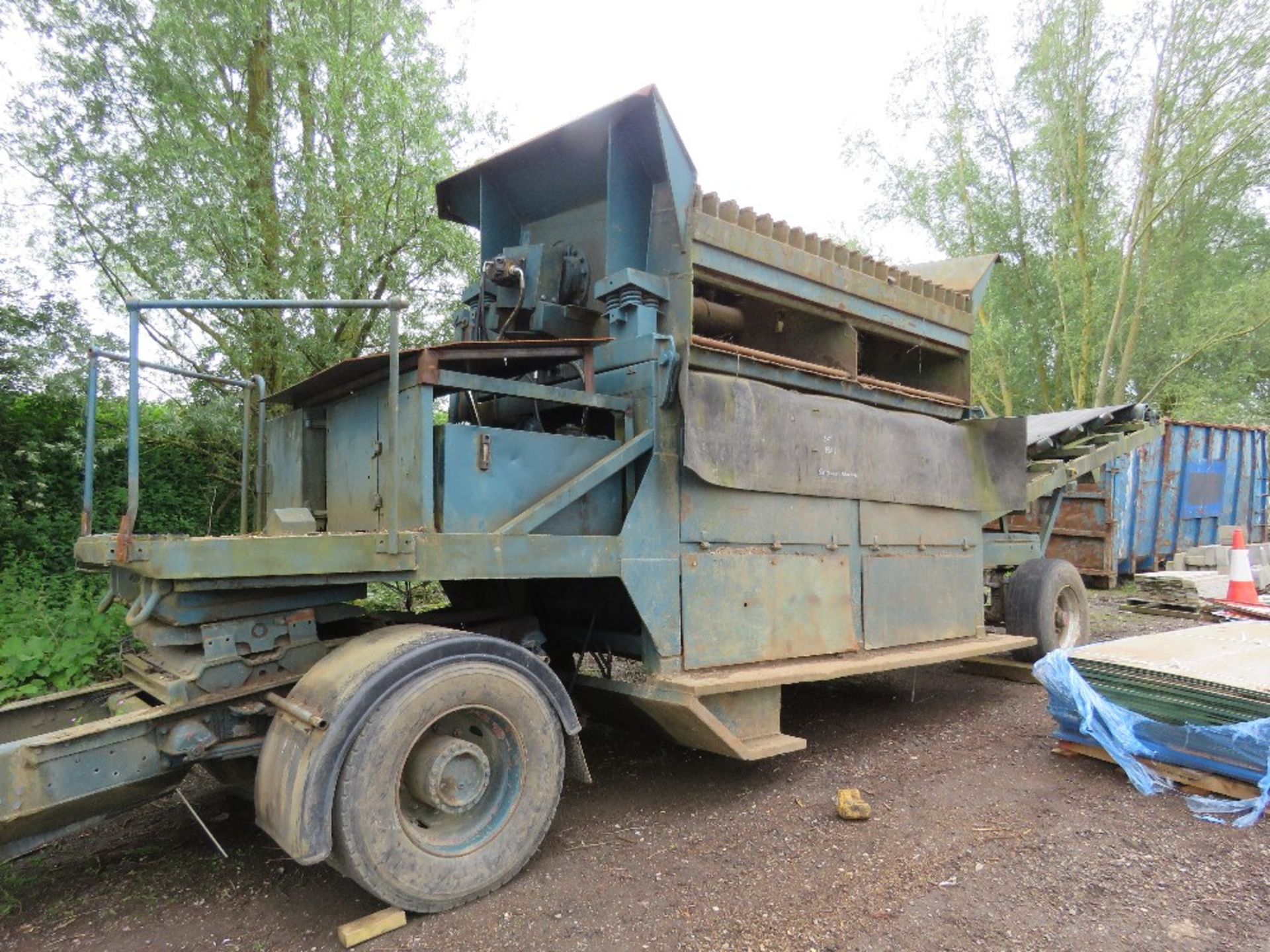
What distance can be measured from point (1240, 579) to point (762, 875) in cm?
906

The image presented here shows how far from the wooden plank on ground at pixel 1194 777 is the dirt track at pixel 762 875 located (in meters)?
0.10

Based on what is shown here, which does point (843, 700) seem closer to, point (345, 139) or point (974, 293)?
point (974, 293)

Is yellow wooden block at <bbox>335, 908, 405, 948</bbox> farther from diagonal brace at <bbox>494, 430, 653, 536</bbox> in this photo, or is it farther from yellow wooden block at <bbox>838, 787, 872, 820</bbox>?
yellow wooden block at <bbox>838, 787, 872, 820</bbox>

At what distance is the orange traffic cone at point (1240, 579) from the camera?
29.8 ft

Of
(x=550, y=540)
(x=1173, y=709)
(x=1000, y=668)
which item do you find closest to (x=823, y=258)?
(x=550, y=540)

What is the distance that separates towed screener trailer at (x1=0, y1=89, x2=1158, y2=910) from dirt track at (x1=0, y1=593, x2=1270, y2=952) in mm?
362

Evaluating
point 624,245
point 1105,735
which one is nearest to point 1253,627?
point 1105,735

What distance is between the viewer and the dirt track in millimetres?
2754

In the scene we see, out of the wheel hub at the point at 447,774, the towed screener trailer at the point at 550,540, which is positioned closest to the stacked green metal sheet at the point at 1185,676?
the towed screener trailer at the point at 550,540

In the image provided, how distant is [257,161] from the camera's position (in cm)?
770

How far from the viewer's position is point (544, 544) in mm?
3459

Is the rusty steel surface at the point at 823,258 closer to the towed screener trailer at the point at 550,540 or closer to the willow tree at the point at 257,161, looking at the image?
the towed screener trailer at the point at 550,540

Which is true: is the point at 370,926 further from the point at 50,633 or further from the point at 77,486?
the point at 77,486

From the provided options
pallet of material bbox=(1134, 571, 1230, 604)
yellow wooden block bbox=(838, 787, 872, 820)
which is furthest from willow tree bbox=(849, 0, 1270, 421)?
yellow wooden block bbox=(838, 787, 872, 820)
